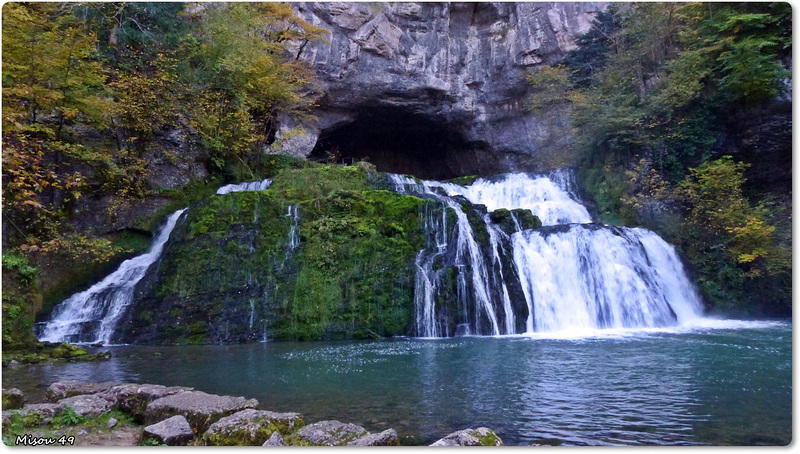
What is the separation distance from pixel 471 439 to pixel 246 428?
1598 mm

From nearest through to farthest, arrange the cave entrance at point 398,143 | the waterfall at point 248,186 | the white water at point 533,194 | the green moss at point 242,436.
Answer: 1. the green moss at point 242,436
2. the waterfall at point 248,186
3. the white water at point 533,194
4. the cave entrance at point 398,143

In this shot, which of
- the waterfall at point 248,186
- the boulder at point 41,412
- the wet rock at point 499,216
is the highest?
the waterfall at point 248,186

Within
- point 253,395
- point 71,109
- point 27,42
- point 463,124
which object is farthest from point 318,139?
point 253,395

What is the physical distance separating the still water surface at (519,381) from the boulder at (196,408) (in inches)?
25.0

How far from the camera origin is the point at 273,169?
1744cm

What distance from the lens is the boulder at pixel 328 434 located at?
11.0ft

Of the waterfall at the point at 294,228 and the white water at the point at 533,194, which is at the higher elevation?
the white water at the point at 533,194

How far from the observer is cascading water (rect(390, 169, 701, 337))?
35.6 feet

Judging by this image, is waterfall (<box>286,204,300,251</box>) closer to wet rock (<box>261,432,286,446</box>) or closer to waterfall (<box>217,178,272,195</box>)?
waterfall (<box>217,178,272,195</box>)

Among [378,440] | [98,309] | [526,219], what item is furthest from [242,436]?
[526,219]

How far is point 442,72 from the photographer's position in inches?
851

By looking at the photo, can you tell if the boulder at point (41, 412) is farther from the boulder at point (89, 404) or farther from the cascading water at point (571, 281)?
the cascading water at point (571, 281)

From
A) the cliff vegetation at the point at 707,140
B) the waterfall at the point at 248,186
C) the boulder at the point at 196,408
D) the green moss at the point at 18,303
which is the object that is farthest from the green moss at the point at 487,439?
the waterfall at the point at 248,186

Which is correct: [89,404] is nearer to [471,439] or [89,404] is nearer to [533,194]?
[471,439]
